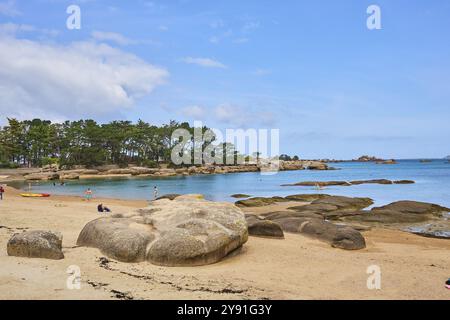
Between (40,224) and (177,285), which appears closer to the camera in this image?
(177,285)

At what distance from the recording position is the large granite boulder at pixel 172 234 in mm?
13547

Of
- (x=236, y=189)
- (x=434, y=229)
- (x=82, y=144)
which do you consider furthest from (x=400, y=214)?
(x=82, y=144)

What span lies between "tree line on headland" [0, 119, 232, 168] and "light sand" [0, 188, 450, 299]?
105m

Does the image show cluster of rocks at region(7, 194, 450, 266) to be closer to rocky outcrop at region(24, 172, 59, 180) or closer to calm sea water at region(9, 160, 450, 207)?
calm sea water at region(9, 160, 450, 207)

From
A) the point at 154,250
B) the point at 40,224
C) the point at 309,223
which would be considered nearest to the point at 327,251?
the point at 309,223

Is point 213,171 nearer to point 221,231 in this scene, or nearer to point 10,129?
point 10,129

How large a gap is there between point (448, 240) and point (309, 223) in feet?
26.7

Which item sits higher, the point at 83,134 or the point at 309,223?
the point at 83,134

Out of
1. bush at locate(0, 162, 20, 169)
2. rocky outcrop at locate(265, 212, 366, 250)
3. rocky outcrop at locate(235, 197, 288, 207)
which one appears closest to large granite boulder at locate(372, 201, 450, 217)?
rocky outcrop at locate(235, 197, 288, 207)

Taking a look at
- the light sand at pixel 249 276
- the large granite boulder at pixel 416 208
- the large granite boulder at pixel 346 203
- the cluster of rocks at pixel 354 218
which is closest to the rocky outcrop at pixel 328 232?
the cluster of rocks at pixel 354 218

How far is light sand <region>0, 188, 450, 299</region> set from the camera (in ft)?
32.7

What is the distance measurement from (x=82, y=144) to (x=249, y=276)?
385ft
